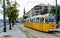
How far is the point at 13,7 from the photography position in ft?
159

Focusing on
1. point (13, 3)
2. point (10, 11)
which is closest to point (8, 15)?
point (10, 11)

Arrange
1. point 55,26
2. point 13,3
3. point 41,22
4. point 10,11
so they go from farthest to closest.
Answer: point 13,3 < point 10,11 < point 41,22 < point 55,26

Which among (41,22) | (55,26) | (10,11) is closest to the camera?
(55,26)

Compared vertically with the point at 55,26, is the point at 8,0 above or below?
above

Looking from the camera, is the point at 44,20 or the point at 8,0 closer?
the point at 44,20

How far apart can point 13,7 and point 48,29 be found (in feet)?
57.0

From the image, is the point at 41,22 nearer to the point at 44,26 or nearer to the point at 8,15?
the point at 44,26

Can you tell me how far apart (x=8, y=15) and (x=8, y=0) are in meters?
3.28

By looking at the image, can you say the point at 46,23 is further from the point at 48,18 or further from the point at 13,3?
the point at 13,3

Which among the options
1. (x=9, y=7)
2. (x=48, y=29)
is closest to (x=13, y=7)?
(x=9, y=7)

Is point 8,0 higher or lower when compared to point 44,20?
higher

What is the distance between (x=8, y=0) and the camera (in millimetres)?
47469

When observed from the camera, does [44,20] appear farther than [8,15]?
No

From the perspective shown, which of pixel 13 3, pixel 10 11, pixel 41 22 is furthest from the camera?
pixel 13 3
